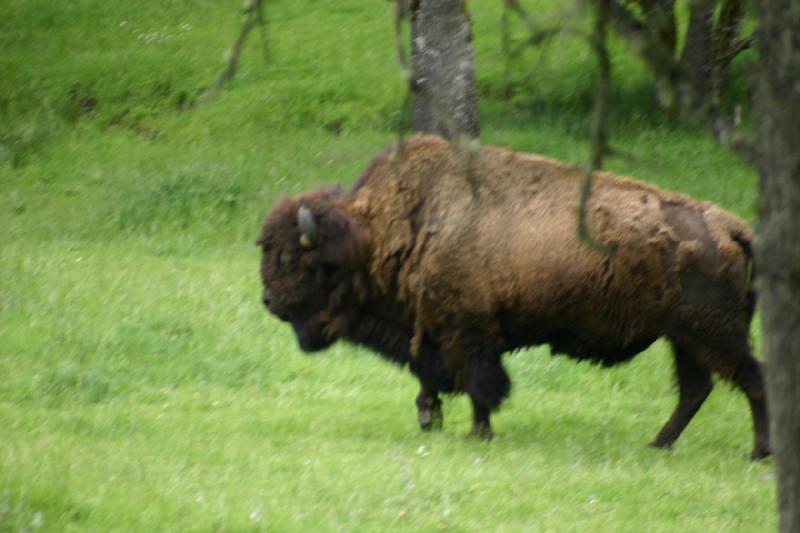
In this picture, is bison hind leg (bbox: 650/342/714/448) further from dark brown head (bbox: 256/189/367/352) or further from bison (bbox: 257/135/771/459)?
dark brown head (bbox: 256/189/367/352)

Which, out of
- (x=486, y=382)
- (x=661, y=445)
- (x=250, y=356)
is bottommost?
(x=250, y=356)

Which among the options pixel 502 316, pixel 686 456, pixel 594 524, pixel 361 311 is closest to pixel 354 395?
pixel 361 311

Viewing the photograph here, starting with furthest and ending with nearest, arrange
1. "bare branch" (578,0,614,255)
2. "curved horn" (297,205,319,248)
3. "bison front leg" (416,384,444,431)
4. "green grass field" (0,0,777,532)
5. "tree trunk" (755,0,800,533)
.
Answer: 1. "bison front leg" (416,384,444,431)
2. "curved horn" (297,205,319,248)
3. "green grass field" (0,0,777,532)
4. "tree trunk" (755,0,800,533)
5. "bare branch" (578,0,614,255)

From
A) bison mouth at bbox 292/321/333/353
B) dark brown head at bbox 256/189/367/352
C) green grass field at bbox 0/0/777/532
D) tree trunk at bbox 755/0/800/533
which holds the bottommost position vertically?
green grass field at bbox 0/0/777/532

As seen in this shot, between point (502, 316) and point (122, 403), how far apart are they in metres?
2.90

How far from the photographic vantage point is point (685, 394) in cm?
872

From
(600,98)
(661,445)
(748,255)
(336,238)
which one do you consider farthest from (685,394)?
(600,98)

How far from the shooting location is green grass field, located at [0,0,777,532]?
702 centimetres

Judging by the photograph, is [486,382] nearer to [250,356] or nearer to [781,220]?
[250,356]

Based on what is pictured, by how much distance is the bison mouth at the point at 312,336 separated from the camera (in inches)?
355

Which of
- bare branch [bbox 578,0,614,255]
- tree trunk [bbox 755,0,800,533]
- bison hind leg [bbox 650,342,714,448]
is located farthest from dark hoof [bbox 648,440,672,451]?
bare branch [bbox 578,0,614,255]

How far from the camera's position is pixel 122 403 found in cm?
948

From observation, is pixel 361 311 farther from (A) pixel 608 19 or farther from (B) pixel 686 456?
(A) pixel 608 19

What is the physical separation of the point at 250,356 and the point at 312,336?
165 cm
